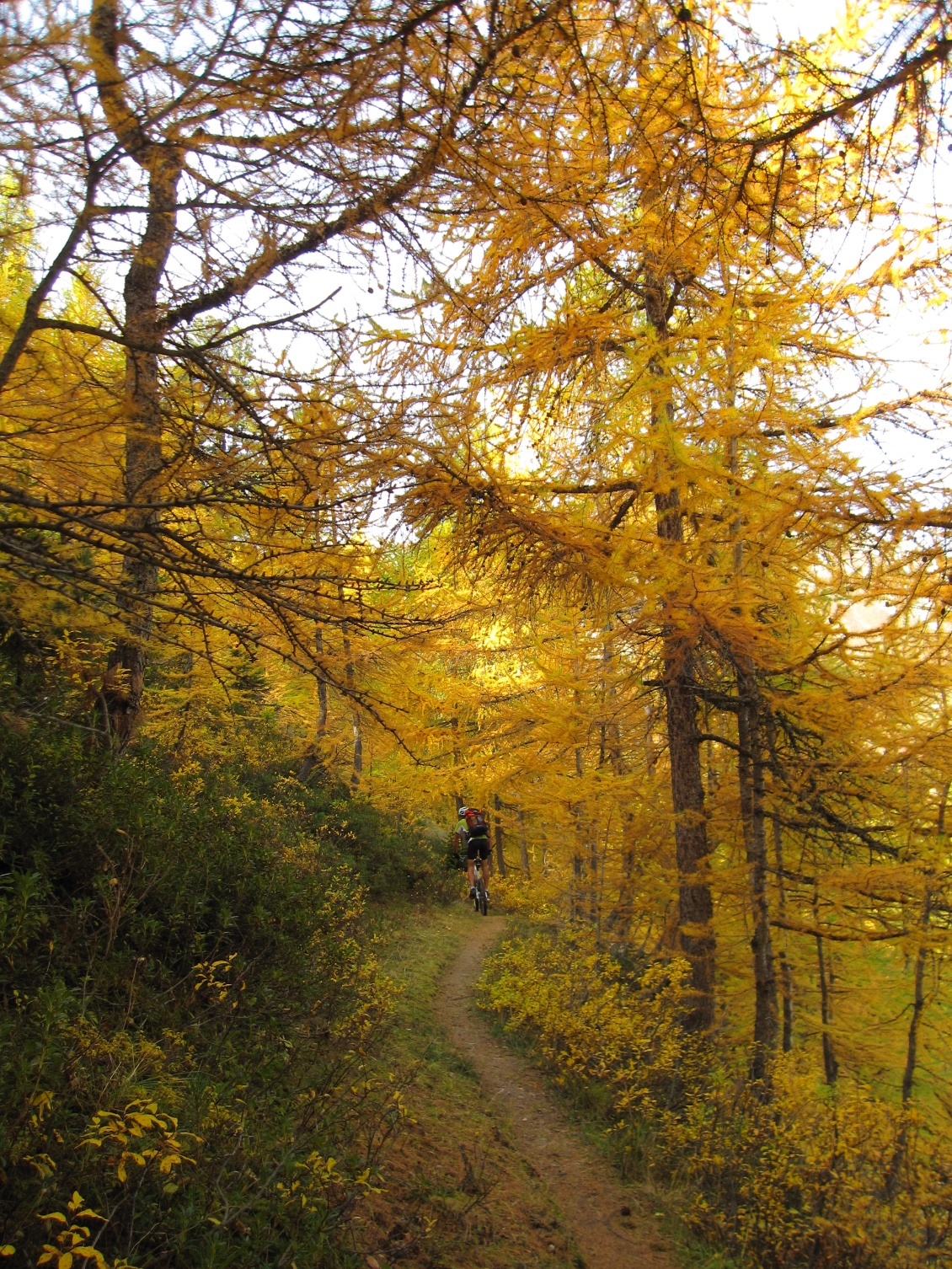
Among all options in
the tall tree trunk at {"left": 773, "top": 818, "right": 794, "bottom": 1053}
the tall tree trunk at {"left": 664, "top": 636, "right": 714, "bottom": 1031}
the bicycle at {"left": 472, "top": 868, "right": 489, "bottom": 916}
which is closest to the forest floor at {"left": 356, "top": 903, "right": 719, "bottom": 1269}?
the tall tree trunk at {"left": 664, "top": 636, "right": 714, "bottom": 1031}

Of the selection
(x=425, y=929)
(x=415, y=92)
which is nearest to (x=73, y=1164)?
(x=415, y=92)

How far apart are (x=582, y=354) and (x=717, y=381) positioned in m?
1.58

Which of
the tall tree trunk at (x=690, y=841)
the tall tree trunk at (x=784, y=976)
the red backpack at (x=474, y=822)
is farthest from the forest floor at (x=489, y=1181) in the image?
the red backpack at (x=474, y=822)

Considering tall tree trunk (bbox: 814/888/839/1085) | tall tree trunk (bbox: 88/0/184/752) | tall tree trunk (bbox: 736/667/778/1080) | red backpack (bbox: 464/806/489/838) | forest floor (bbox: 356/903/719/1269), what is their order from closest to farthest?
tall tree trunk (bbox: 88/0/184/752)
forest floor (bbox: 356/903/719/1269)
tall tree trunk (bbox: 736/667/778/1080)
tall tree trunk (bbox: 814/888/839/1085)
red backpack (bbox: 464/806/489/838)

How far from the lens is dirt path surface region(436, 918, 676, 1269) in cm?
447

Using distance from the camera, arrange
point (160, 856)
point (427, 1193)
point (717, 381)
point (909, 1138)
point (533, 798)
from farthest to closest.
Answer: point (533, 798), point (717, 381), point (909, 1138), point (160, 856), point (427, 1193)

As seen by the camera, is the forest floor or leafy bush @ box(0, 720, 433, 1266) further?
the forest floor

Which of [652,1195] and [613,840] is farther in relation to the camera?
[613,840]

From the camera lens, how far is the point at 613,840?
9.29 m

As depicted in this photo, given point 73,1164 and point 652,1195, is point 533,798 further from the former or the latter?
point 73,1164

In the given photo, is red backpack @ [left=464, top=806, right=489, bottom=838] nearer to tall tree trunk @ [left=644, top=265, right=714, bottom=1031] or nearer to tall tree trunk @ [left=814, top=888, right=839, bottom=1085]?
tall tree trunk @ [left=644, top=265, right=714, bottom=1031]

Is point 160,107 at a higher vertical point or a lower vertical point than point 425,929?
higher

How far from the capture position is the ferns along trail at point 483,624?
2.57 metres

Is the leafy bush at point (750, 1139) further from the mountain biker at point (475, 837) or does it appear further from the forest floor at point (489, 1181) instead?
the mountain biker at point (475, 837)
